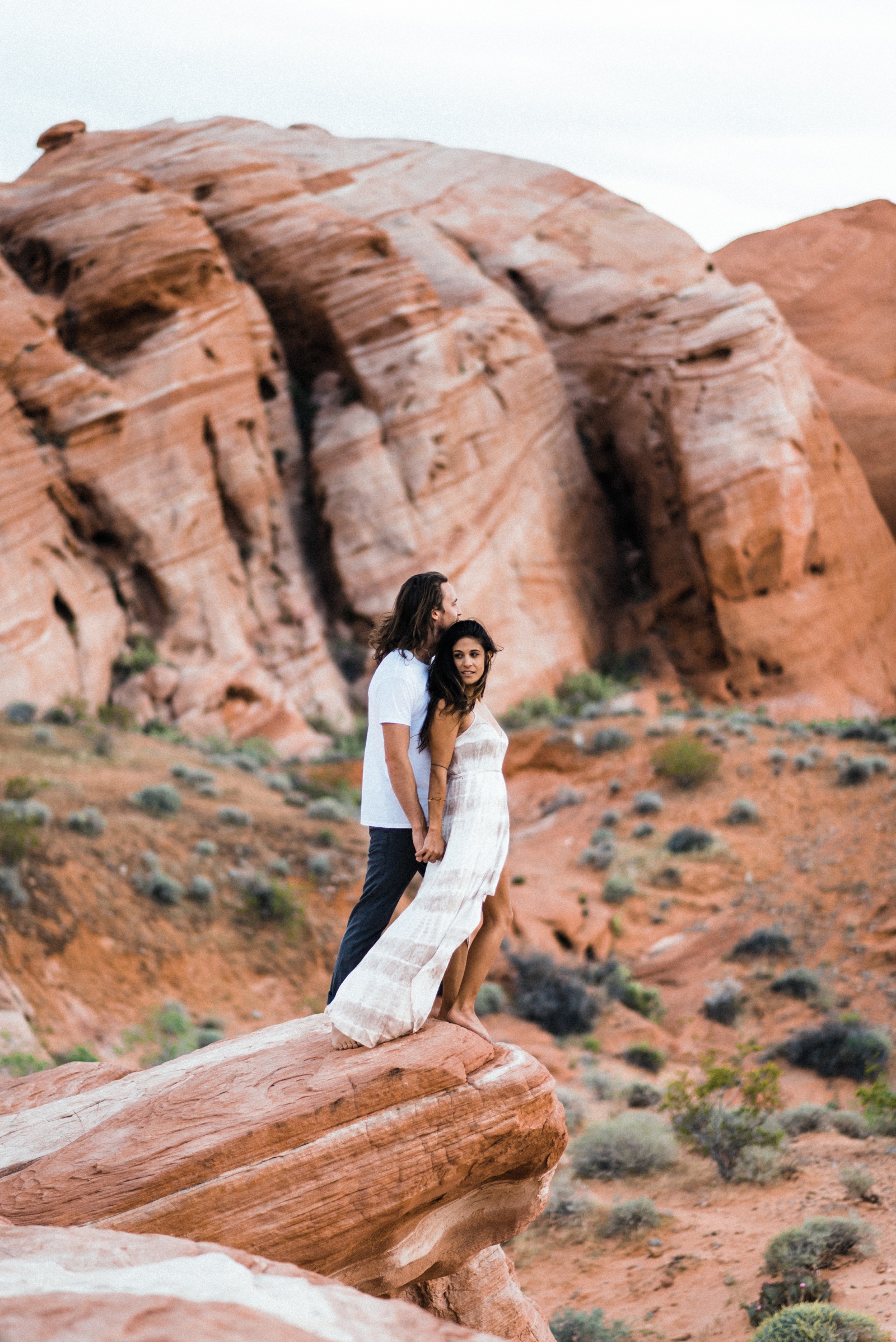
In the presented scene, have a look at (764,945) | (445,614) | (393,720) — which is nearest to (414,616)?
(445,614)

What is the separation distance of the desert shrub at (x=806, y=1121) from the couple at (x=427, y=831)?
19.3ft

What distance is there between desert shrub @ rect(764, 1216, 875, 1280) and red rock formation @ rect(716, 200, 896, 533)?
87.1 ft

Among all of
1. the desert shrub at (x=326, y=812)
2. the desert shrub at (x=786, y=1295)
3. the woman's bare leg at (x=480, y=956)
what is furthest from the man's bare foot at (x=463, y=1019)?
the desert shrub at (x=326, y=812)

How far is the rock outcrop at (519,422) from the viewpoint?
79.7 ft

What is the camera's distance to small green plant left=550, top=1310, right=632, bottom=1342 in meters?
5.98

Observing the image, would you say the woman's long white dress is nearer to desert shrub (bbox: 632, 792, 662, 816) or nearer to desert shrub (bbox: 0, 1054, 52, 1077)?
desert shrub (bbox: 0, 1054, 52, 1077)

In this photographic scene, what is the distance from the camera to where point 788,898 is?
47.5 ft

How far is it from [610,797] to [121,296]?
1328 centimetres

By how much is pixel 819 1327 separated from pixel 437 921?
3.18 meters

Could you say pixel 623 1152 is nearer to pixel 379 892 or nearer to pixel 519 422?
pixel 379 892

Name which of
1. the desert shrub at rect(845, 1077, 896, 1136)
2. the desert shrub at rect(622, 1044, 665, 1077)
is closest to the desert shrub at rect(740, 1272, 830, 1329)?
the desert shrub at rect(845, 1077, 896, 1136)

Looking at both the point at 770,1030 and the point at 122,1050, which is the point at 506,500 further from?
the point at 122,1050

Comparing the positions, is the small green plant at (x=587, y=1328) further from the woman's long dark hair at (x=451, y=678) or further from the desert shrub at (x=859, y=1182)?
the woman's long dark hair at (x=451, y=678)

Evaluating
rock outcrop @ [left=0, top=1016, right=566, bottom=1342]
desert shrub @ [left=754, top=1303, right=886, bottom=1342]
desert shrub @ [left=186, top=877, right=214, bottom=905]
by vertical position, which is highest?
rock outcrop @ [left=0, top=1016, right=566, bottom=1342]
